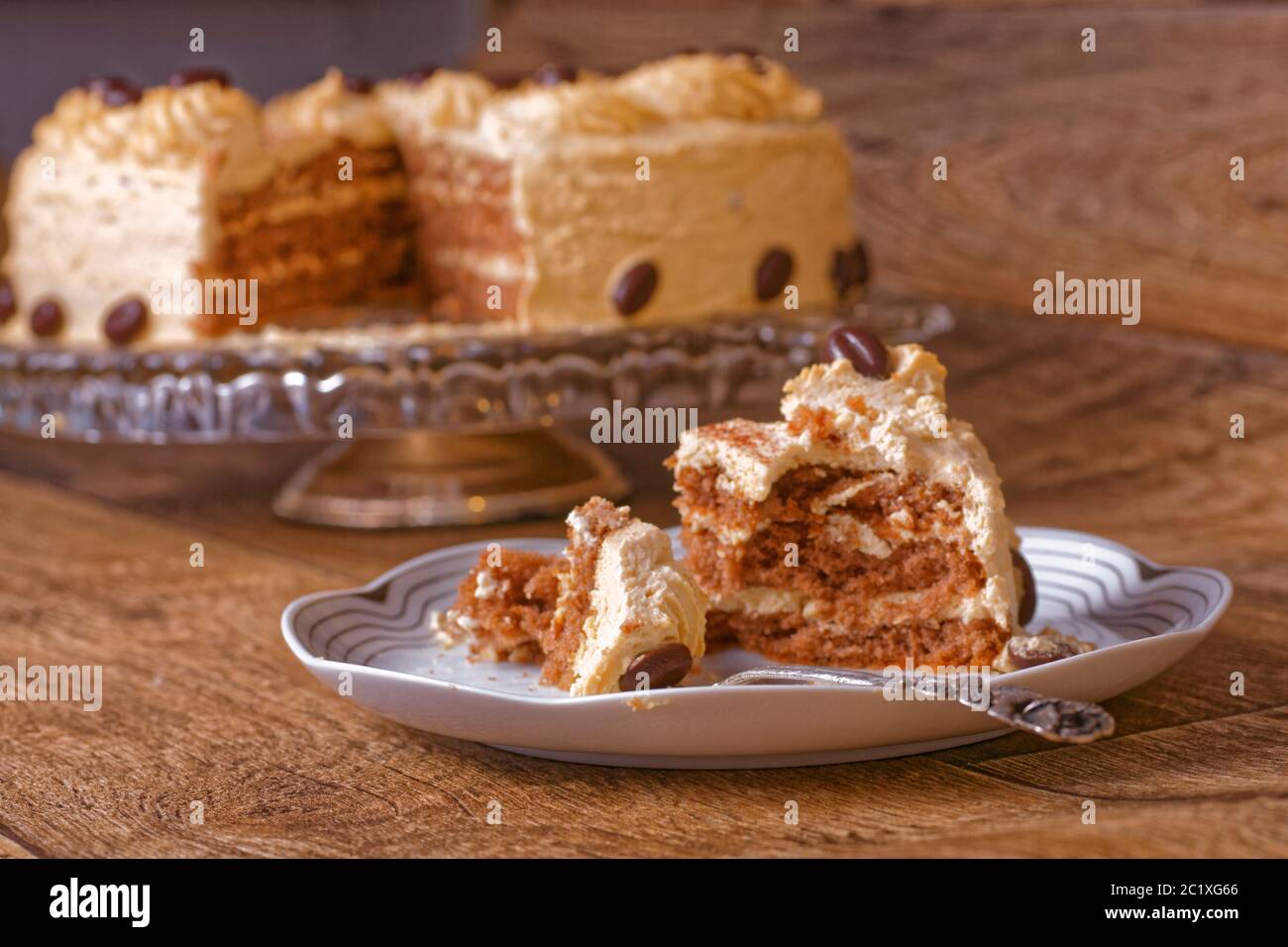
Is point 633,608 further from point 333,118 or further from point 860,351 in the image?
point 333,118

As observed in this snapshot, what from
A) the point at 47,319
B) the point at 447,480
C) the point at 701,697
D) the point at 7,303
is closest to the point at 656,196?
the point at 447,480

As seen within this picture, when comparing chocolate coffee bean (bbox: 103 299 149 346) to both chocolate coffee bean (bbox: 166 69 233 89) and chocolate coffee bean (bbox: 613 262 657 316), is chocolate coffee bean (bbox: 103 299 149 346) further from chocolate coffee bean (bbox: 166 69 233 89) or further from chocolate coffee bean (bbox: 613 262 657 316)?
chocolate coffee bean (bbox: 613 262 657 316)

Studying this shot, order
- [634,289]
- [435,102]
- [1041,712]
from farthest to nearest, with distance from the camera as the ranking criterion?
1. [435,102]
2. [634,289]
3. [1041,712]

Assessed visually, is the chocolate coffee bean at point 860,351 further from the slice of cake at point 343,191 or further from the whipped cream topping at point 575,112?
the slice of cake at point 343,191

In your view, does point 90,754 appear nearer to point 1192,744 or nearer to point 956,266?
point 1192,744

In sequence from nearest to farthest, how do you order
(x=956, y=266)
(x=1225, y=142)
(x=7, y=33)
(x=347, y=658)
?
1. (x=347, y=658)
2. (x=1225, y=142)
3. (x=956, y=266)
4. (x=7, y=33)

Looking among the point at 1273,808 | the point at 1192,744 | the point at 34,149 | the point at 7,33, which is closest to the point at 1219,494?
the point at 1192,744

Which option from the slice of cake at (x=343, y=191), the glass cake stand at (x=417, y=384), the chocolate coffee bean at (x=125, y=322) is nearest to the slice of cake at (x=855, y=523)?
the glass cake stand at (x=417, y=384)
